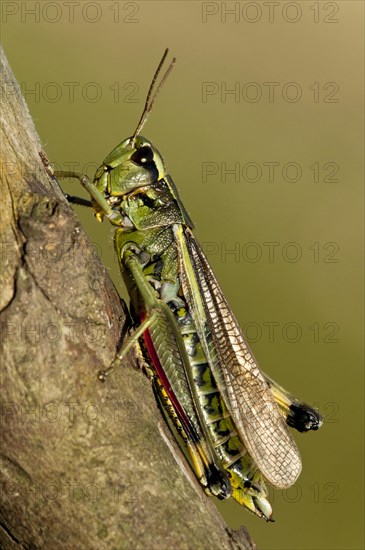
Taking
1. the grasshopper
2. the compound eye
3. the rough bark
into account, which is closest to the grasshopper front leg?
the grasshopper

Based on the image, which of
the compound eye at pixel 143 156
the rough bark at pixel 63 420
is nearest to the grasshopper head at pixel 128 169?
the compound eye at pixel 143 156

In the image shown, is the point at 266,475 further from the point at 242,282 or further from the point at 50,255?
the point at 242,282

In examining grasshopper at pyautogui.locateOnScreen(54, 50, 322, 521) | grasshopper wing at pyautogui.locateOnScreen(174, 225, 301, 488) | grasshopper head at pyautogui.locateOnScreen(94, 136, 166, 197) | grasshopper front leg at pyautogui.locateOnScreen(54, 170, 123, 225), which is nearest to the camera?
grasshopper at pyautogui.locateOnScreen(54, 50, 322, 521)

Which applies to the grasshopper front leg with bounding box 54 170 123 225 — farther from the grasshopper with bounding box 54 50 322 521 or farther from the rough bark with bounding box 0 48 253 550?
the rough bark with bounding box 0 48 253 550

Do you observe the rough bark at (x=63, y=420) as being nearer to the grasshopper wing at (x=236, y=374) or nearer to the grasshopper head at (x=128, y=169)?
the grasshopper wing at (x=236, y=374)

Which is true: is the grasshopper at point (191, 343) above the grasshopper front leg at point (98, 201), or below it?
below

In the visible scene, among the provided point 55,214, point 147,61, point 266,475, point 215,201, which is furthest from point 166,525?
point 147,61
